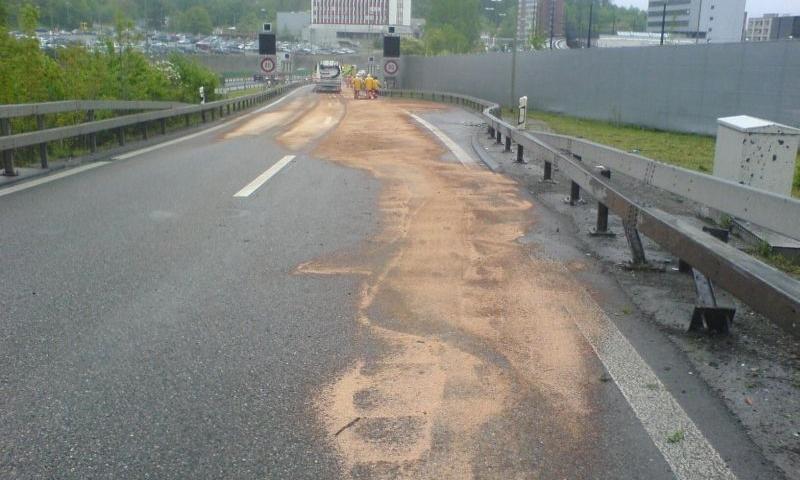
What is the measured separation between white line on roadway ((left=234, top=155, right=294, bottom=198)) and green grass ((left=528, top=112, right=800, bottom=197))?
7.42 meters

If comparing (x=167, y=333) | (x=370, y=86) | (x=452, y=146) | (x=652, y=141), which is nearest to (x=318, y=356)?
(x=167, y=333)

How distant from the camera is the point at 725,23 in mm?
68375

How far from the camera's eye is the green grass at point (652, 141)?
15924 mm

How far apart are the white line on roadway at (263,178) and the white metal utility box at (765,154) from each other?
6.17 metres

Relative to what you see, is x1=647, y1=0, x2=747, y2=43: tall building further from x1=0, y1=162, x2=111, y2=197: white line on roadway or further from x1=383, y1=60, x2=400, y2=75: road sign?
x1=0, y1=162, x2=111, y2=197: white line on roadway

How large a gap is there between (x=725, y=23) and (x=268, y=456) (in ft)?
242

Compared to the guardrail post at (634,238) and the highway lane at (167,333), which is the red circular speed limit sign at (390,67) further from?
the guardrail post at (634,238)

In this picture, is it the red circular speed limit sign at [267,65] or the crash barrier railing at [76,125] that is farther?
the red circular speed limit sign at [267,65]

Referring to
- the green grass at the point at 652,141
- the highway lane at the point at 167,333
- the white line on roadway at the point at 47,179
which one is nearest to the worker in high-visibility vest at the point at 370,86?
the green grass at the point at 652,141

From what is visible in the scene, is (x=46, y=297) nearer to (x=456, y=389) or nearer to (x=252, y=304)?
(x=252, y=304)

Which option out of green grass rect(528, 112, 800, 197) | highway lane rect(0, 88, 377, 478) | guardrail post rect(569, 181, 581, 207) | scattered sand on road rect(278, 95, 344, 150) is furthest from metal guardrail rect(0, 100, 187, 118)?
green grass rect(528, 112, 800, 197)

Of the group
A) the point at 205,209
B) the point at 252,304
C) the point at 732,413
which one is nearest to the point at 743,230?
the point at 732,413

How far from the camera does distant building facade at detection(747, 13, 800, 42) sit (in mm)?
34053

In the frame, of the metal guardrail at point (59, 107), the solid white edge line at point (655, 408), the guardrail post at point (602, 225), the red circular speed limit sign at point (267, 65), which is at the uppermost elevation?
the red circular speed limit sign at point (267, 65)
